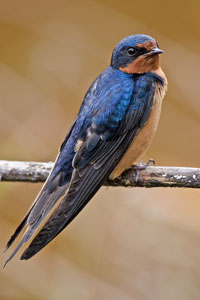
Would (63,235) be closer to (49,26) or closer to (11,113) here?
(11,113)

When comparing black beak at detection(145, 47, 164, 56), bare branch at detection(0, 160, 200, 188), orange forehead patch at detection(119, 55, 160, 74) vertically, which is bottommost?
bare branch at detection(0, 160, 200, 188)

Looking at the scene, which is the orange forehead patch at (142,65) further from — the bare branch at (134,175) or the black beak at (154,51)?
the bare branch at (134,175)

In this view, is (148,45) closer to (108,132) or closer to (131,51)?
(131,51)

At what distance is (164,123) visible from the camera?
5.69 m

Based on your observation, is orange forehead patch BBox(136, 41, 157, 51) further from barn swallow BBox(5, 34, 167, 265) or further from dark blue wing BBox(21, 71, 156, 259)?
dark blue wing BBox(21, 71, 156, 259)

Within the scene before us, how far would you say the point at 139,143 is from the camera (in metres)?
3.92

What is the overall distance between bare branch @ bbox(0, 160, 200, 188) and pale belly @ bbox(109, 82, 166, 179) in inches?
2.4

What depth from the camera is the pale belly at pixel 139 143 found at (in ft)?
12.8

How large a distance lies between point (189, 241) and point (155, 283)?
0.39 m

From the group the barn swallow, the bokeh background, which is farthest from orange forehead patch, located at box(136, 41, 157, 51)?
the bokeh background

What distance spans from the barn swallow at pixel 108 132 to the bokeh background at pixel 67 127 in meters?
0.84

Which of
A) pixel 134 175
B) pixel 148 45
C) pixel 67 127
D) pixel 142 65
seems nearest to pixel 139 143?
pixel 134 175

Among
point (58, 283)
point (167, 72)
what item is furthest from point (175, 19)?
point (58, 283)

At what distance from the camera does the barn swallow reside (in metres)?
3.64
